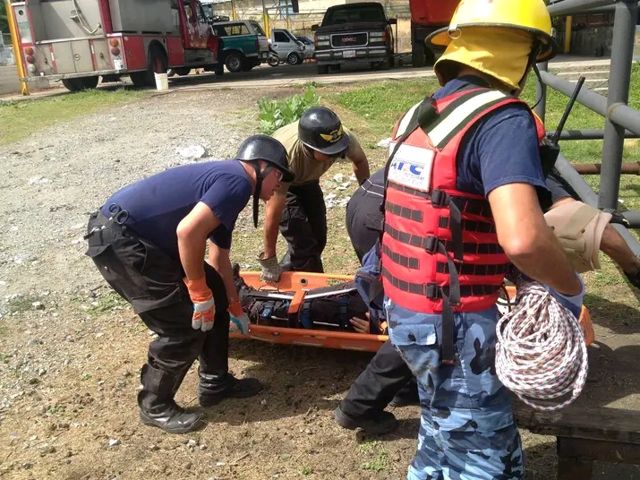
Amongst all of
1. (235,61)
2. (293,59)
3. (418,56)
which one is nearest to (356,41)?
(418,56)

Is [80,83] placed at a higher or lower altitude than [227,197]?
lower

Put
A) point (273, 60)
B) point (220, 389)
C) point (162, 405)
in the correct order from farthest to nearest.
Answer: point (273, 60) → point (220, 389) → point (162, 405)

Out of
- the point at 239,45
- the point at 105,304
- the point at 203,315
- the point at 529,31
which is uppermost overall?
the point at 529,31

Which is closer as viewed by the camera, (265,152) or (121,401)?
(265,152)

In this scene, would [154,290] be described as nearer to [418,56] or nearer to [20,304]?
[20,304]

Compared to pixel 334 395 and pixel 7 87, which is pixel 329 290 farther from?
pixel 7 87

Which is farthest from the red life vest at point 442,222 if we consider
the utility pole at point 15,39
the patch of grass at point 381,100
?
the utility pole at point 15,39

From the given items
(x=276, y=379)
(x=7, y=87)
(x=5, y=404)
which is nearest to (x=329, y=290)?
(x=276, y=379)

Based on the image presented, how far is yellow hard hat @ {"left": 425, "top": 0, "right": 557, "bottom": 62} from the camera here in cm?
181

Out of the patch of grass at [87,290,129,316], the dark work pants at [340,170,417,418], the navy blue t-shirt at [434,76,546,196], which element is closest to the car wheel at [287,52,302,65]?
the patch of grass at [87,290,129,316]

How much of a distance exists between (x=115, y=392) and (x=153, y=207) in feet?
4.08

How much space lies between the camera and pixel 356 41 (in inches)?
667

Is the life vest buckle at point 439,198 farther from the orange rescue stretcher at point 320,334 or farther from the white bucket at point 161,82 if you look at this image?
the white bucket at point 161,82

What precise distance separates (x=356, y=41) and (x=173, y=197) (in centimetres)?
1472
